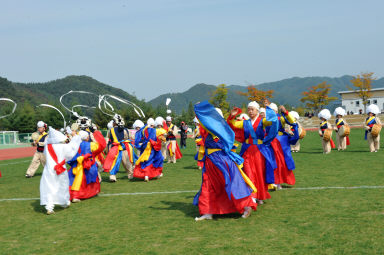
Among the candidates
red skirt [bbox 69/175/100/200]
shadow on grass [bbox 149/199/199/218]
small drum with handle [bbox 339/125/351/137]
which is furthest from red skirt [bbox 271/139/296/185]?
small drum with handle [bbox 339/125/351/137]

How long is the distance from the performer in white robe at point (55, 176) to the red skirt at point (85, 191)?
2.54 feet

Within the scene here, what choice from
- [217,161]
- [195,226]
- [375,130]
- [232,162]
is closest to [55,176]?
[195,226]

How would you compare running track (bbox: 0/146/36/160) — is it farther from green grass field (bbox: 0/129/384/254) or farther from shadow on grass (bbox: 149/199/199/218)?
shadow on grass (bbox: 149/199/199/218)

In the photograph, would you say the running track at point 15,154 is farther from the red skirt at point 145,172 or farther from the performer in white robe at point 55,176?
the performer in white robe at point 55,176

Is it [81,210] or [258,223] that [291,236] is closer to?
[258,223]

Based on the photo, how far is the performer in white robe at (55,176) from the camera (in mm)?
8500

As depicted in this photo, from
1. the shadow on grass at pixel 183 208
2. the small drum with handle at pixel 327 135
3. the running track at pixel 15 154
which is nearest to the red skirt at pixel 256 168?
the shadow on grass at pixel 183 208

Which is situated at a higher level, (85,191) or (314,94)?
(314,94)

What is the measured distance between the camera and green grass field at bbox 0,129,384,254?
563 cm

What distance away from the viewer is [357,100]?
9619cm

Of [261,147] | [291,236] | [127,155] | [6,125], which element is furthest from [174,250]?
[6,125]

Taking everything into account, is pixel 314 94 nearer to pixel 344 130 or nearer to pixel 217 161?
pixel 344 130

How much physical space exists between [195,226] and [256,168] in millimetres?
2032

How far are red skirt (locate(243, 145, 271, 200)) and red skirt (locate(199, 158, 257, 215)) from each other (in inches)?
32.7
